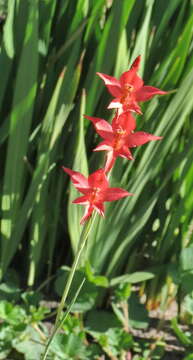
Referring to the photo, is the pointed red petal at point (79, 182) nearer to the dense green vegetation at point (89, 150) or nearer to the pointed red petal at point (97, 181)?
the pointed red petal at point (97, 181)

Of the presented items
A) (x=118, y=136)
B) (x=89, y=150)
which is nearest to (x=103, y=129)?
(x=118, y=136)

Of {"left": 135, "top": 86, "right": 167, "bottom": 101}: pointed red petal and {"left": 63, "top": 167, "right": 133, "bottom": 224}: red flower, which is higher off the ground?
{"left": 135, "top": 86, "right": 167, "bottom": 101}: pointed red petal

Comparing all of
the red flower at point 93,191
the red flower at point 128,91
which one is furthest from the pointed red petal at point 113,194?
the red flower at point 128,91

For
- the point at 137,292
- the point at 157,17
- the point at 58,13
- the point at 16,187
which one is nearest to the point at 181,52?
the point at 157,17

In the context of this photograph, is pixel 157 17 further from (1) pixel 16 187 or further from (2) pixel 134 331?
(2) pixel 134 331

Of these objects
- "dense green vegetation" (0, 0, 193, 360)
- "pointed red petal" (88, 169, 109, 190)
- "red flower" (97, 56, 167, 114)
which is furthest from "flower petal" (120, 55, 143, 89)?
"dense green vegetation" (0, 0, 193, 360)

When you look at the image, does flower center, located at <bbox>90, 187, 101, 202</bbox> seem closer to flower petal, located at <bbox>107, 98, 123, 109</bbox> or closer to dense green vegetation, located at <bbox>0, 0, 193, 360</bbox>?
flower petal, located at <bbox>107, 98, 123, 109</bbox>
